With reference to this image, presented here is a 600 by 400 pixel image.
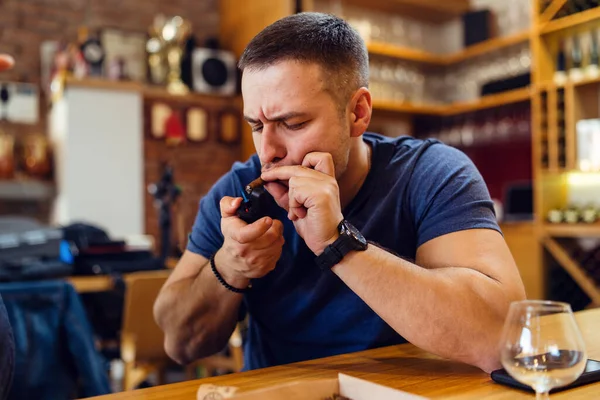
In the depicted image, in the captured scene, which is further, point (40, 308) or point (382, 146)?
point (40, 308)

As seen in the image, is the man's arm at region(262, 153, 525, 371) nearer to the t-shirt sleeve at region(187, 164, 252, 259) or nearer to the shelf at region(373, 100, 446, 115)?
the t-shirt sleeve at region(187, 164, 252, 259)

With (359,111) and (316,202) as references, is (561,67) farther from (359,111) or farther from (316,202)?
(316,202)

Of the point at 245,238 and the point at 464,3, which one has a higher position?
the point at 464,3

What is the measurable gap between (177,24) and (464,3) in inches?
105

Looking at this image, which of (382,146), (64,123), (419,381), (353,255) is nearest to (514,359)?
(419,381)

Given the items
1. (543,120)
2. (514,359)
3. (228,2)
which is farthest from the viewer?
(228,2)

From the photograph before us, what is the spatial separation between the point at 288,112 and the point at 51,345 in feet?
5.06

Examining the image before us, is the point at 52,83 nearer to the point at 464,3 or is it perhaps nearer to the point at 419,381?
the point at 464,3

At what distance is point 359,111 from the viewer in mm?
1399

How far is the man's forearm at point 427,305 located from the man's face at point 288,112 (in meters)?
0.27

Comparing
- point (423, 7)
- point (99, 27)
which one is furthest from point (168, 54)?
point (423, 7)

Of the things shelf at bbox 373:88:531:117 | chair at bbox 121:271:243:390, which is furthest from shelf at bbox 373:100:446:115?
chair at bbox 121:271:243:390

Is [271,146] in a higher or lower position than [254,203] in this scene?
higher

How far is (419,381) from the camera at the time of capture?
3.33 ft
